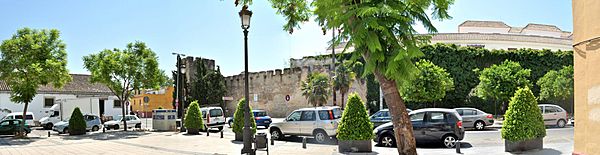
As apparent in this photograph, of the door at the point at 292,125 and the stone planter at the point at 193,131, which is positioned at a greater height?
the door at the point at 292,125

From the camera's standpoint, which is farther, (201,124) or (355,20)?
(201,124)

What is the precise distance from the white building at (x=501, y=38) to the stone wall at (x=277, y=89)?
13125 mm

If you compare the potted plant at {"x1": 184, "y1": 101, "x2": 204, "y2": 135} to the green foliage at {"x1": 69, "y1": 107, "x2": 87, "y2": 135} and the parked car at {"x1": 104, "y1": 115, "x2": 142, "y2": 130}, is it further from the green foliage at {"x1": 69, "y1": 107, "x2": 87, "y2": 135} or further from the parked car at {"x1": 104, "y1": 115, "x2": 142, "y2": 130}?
the parked car at {"x1": 104, "y1": 115, "x2": 142, "y2": 130}

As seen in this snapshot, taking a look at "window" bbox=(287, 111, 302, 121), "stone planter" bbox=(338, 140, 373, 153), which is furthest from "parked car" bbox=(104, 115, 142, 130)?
"stone planter" bbox=(338, 140, 373, 153)

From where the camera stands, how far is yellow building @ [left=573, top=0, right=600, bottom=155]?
215 inches

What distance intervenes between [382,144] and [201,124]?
1083 centimetres

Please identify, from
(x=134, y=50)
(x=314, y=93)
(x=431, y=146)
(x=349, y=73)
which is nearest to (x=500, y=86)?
(x=349, y=73)

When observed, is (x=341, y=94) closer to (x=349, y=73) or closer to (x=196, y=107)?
(x=349, y=73)

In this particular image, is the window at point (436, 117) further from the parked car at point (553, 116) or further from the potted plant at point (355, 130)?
the parked car at point (553, 116)

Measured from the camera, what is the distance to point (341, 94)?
36250 millimetres

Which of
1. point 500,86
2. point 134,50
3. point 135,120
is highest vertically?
point 134,50

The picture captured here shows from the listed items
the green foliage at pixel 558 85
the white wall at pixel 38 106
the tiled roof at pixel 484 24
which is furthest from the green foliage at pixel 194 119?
the tiled roof at pixel 484 24

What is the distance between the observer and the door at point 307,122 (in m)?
16.0

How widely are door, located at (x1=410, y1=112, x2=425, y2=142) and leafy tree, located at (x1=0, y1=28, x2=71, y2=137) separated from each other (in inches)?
740
